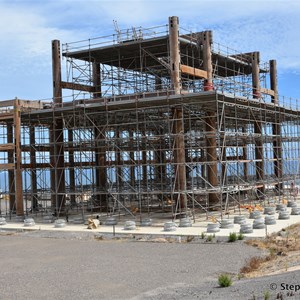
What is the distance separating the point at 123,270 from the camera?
55.2 feet

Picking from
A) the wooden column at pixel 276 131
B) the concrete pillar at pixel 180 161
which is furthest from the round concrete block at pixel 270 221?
the wooden column at pixel 276 131

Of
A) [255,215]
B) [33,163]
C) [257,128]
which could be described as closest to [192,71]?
[257,128]

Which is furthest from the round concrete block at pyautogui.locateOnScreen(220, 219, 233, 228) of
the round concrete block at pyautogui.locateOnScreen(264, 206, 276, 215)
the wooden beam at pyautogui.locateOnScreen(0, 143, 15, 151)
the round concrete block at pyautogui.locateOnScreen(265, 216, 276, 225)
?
the wooden beam at pyautogui.locateOnScreen(0, 143, 15, 151)

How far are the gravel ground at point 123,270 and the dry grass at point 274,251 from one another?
48 centimetres

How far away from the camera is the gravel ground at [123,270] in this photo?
13208 mm

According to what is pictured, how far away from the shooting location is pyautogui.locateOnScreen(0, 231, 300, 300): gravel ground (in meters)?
13.2

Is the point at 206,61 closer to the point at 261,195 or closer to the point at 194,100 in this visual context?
the point at 194,100

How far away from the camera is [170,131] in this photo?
99.9 ft

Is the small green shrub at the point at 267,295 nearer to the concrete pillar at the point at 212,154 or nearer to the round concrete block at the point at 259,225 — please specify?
the round concrete block at the point at 259,225

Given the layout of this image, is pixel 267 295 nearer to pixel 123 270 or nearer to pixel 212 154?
pixel 123 270

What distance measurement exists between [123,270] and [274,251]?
561 cm

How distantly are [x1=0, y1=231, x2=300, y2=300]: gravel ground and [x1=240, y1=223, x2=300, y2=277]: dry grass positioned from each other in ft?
1.58

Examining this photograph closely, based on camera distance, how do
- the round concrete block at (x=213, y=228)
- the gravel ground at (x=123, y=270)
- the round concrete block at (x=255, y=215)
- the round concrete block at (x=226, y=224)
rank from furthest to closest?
the round concrete block at (x=255, y=215) → the round concrete block at (x=226, y=224) → the round concrete block at (x=213, y=228) → the gravel ground at (x=123, y=270)

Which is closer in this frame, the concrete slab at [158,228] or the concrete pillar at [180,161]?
the concrete slab at [158,228]
